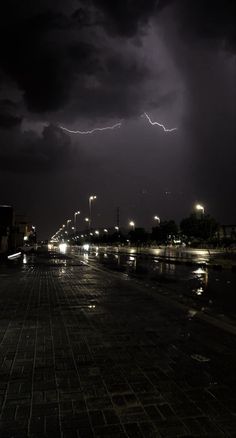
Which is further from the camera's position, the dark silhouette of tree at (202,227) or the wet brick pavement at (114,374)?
the dark silhouette of tree at (202,227)

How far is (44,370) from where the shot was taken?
17.9ft

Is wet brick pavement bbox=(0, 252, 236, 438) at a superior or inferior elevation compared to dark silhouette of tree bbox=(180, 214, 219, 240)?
inferior

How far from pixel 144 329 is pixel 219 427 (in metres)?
4.13

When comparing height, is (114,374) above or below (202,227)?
below

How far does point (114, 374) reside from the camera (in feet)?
17.4

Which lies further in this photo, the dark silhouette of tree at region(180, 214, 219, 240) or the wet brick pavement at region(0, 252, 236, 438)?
the dark silhouette of tree at region(180, 214, 219, 240)

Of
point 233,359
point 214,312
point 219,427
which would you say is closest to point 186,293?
point 214,312

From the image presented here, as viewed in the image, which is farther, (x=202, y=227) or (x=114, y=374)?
(x=202, y=227)

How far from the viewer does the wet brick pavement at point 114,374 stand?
391 cm

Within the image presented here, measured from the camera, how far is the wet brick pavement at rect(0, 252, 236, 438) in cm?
391

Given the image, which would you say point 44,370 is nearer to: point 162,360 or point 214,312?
point 162,360

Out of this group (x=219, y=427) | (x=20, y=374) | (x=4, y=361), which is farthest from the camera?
(x=4, y=361)

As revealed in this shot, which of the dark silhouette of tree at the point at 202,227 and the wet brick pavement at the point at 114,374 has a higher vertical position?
the dark silhouette of tree at the point at 202,227

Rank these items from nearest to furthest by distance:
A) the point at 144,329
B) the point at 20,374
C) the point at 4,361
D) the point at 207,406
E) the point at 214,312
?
the point at 207,406, the point at 20,374, the point at 4,361, the point at 144,329, the point at 214,312
